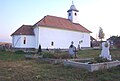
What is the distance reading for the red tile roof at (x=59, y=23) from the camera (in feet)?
149

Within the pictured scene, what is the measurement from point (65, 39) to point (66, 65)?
118ft

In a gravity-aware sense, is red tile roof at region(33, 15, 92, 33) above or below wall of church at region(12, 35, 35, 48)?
above

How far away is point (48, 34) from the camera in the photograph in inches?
1806

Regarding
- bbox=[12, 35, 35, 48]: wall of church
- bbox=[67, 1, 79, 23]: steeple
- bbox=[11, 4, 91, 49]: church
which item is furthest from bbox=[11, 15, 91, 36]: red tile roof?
bbox=[67, 1, 79, 23]: steeple

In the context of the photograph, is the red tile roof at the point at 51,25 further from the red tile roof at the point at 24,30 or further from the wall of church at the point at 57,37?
the wall of church at the point at 57,37

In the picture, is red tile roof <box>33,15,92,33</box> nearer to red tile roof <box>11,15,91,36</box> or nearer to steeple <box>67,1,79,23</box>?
red tile roof <box>11,15,91,36</box>

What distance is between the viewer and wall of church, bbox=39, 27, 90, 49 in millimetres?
44916

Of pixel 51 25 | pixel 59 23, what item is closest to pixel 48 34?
pixel 51 25

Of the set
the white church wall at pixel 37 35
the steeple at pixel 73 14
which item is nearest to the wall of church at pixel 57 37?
the white church wall at pixel 37 35

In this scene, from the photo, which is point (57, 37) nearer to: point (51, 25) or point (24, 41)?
point (51, 25)

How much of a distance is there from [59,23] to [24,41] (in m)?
10.8

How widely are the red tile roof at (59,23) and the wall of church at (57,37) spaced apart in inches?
40.4

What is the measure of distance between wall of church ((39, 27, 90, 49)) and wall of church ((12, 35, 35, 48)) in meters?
2.33

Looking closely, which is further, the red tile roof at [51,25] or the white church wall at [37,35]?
the red tile roof at [51,25]
